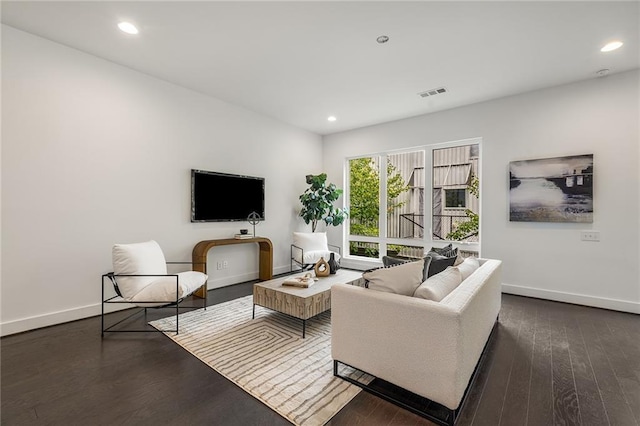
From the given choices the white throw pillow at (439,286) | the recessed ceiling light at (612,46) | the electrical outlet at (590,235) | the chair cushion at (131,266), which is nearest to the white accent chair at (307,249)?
the chair cushion at (131,266)

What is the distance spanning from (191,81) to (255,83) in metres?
0.87

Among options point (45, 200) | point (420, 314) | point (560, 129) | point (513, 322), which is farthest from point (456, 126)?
point (45, 200)

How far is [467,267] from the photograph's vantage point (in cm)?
267

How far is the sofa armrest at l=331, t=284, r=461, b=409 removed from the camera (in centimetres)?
157

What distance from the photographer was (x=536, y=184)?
3.98 meters

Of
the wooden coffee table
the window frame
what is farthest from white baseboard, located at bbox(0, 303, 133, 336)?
the window frame

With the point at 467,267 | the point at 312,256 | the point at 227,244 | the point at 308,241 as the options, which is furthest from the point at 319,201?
the point at 467,267

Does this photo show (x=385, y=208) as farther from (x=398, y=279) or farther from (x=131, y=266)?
(x=131, y=266)

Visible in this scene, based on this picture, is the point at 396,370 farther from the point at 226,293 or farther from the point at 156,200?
the point at 156,200

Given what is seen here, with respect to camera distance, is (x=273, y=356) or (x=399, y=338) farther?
(x=273, y=356)

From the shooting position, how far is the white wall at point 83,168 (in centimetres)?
279

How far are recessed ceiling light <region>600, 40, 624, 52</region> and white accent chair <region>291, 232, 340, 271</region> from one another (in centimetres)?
418

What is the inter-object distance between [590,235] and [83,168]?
625 cm

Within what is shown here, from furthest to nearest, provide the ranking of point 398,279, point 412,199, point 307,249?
point 412,199
point 307,249
point 398,279
